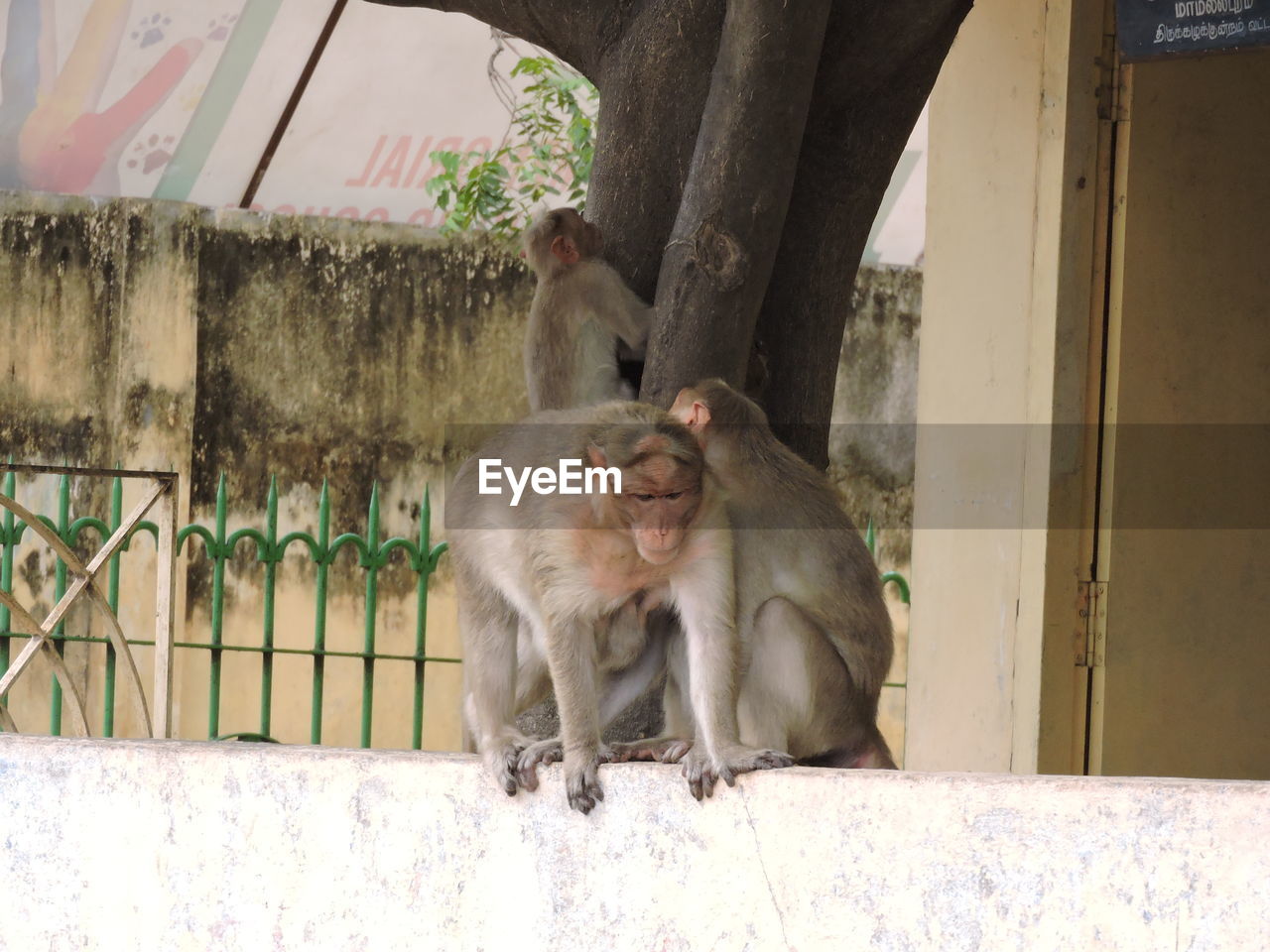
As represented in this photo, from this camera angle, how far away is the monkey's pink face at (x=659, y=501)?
2.83 m

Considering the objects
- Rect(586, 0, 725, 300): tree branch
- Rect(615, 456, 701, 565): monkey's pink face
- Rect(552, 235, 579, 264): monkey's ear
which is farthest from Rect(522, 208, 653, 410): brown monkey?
Rect(615, 456, 701, 565): monkey's pink face

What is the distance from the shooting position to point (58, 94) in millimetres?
8867

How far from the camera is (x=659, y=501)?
9.32 ft

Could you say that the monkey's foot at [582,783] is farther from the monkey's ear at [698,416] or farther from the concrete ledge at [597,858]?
the monkey's ear at [698,416]

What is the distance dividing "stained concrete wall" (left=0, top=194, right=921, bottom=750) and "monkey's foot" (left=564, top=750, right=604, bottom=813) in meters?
3.92

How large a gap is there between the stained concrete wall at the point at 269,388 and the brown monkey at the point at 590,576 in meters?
3.53

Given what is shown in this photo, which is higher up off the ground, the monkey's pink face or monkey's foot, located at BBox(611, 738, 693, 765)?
the monkey's pink face

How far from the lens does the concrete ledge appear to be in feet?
7.86

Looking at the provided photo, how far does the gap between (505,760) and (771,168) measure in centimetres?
144

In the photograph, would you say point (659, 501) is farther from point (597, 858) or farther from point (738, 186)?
point (738, 186)

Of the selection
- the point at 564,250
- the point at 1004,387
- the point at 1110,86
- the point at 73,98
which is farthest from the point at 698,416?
the point at 73,98

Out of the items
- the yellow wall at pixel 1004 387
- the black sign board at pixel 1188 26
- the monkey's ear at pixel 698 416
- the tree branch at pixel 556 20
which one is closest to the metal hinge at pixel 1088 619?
the yellow wall at pixel 1004 387

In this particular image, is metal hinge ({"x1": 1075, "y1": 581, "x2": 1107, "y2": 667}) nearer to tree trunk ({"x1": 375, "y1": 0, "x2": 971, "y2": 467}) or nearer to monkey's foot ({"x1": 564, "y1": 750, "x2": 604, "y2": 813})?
tree trunk ({"x1": 375, "y1": 0, "x2": 971, "y2": 467})

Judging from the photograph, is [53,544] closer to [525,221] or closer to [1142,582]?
[1142,582]
